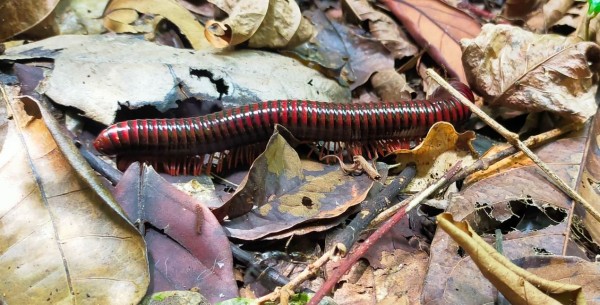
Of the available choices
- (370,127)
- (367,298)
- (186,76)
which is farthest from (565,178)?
(186,76)

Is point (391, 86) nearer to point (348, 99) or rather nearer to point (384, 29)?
point (348, 99)

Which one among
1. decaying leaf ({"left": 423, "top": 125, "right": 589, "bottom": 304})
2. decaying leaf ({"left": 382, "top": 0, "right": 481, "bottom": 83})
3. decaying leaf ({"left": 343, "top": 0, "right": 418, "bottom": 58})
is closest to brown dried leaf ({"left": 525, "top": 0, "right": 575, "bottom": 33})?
decaying leaf ({"left": 382, "top": 0, "right": 481, "bottom": 83})

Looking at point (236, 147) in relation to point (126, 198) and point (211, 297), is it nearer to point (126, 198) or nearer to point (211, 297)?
point (126, 198)

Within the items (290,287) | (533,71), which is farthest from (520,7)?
(290,287)

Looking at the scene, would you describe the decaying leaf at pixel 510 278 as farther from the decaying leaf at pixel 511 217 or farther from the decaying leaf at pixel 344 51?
the decaying leaf at pixel 344 51

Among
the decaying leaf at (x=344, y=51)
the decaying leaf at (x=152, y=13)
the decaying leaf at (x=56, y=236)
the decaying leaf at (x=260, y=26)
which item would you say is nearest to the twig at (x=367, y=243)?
the decaying leaf at (x=56, y=236)

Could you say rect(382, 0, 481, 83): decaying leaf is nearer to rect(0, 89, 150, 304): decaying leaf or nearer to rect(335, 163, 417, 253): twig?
rect(335, 163, 417, 253): twig
